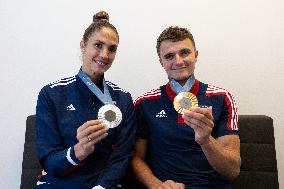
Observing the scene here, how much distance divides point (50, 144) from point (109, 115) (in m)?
0.33

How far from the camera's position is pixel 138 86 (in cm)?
219

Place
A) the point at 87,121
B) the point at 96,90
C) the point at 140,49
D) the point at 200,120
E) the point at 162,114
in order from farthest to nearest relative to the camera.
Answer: the point at 140,49
the point at 162,114
the point at 96,90
the point at 87,121
the point at 200,120

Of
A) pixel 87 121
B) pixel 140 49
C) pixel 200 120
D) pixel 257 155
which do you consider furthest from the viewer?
pixel 140 49

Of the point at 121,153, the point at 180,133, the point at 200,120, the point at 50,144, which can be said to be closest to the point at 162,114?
the point at 180,133

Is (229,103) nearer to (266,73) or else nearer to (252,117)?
(252,117)

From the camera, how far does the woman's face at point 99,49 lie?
5.35 feet

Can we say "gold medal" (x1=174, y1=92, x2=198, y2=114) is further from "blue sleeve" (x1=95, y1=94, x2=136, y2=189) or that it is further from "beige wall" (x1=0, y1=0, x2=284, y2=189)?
"beige wall" (x1=0, y1=0, x2=284, y2=189)

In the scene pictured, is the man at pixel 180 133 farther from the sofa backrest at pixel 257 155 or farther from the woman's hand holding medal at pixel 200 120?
the sofa backrest at pixel 257 155

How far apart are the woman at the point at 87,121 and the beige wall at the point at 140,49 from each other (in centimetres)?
49

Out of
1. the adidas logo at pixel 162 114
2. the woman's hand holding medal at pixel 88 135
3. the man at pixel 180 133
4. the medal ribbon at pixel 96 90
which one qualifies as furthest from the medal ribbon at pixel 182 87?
the woman's hand holding medal at pixel 88 135

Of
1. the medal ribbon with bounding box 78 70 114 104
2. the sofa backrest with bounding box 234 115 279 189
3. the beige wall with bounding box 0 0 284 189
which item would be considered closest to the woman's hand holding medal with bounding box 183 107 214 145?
the medal ribbon with bounding box 78 70 114 104

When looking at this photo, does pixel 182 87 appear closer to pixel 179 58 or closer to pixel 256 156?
pixel 179 58

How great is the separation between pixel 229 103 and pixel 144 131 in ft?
1.65

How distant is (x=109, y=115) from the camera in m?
1.47
